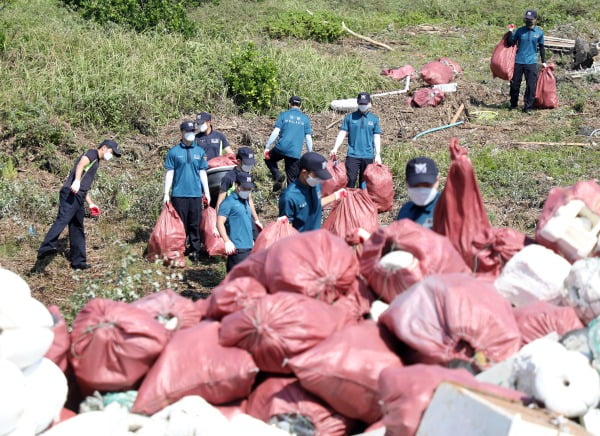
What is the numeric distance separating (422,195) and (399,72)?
1036cm

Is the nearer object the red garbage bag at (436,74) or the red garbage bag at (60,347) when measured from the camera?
the red garbage bag at (60,347)

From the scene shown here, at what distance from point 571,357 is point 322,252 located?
1484 mm

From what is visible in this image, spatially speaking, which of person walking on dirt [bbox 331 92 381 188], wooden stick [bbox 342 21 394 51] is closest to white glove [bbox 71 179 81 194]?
person walking on dirt [bbox 331 92 381 188]

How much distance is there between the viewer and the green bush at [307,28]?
18625 mm

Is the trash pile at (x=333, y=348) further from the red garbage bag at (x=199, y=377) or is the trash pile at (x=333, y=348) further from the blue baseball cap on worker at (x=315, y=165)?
the blue baseball cap on worker at (x=315, y=165)

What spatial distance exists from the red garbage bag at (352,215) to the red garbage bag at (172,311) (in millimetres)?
2605

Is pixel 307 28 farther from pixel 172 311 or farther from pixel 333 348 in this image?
pixel 333 348

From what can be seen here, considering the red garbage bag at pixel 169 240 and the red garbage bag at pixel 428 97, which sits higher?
the red garbage bag at pixel 428 97

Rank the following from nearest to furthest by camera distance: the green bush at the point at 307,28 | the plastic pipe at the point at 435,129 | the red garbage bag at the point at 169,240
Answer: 1. the red garbage bag at the point at 169,240
2. the plastic pipe at the point at 435,129
3. the green bush at the point at 307,28

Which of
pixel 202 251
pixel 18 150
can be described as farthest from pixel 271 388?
pixel 18 150

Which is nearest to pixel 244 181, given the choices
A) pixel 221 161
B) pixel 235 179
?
pixel 235 179

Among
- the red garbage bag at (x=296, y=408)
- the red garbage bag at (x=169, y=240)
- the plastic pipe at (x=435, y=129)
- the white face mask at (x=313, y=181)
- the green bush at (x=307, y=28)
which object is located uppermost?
the green bush at (x=307, y=28)

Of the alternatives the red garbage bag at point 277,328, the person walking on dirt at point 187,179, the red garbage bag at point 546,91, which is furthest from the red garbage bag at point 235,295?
the red garbage bag at point 546,91

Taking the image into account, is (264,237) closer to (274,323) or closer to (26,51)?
(274,323)
